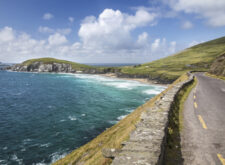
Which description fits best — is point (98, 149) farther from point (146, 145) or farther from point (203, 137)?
point (203, 137)

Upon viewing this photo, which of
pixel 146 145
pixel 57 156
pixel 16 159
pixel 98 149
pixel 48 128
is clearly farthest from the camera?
pixel 48 128

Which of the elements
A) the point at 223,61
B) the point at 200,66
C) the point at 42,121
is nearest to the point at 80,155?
the point at 42,121

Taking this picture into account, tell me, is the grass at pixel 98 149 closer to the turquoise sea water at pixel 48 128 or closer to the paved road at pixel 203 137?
the paved road at pixel 203 137

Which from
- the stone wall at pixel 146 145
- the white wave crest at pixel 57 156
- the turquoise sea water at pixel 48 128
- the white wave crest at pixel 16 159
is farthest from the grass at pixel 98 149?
the white wave crest at pixel 16 159

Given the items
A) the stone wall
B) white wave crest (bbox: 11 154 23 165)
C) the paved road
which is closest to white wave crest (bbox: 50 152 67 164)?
white wave crest (bbox: 11 154 23 165)

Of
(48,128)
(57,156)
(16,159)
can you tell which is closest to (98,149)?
(57,156)

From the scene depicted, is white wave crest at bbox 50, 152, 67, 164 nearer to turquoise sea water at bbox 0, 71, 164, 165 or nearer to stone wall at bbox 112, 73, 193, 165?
turquoise sea water at bbox 0, 71, 164, 165

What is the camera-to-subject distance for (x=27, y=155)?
19484 millimetres

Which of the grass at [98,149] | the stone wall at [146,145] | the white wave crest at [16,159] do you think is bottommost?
the white wave crest at [16,159]

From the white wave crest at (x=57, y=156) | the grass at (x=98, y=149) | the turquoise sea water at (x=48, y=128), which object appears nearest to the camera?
the grass at (x=98, y=149)

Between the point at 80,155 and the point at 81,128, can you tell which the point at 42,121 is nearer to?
the point at 81,128

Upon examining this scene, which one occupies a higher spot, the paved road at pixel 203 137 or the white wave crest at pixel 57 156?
the paved road at pixel 203 137

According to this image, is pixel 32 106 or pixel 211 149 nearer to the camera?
pixel 211 149

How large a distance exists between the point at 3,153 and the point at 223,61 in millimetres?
70952
